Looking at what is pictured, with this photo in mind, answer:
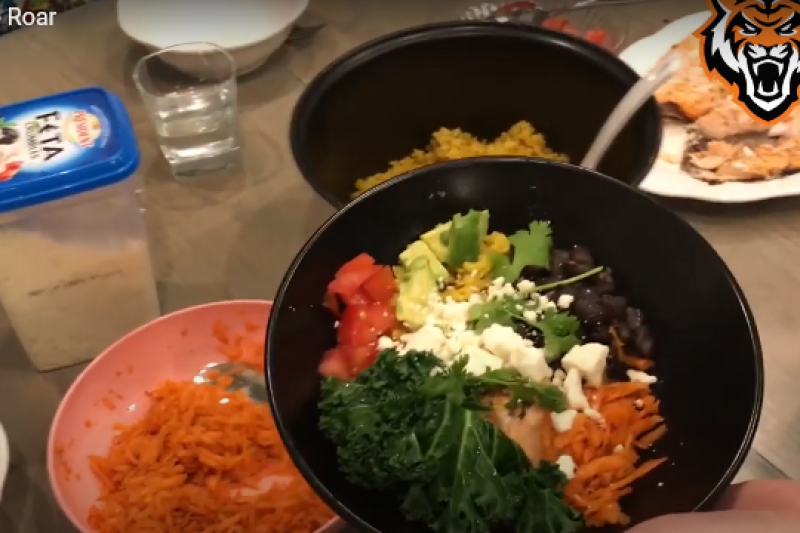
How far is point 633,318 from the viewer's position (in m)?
0.75

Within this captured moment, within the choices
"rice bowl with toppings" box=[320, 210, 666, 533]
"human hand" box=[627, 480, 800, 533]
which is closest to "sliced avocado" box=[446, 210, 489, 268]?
"rice bowl with toppings" box=[320, 210, 666, 533]

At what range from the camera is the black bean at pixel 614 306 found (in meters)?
0.74

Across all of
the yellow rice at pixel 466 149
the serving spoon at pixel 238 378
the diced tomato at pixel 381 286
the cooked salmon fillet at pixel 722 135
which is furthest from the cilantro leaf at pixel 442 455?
the cooked salmon fillet at pixel 722 135

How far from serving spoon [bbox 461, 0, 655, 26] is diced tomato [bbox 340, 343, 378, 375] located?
2.59ft

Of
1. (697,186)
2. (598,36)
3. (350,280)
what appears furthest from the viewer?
(598,36)

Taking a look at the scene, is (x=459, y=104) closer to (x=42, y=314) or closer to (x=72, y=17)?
(x=42, y=314)

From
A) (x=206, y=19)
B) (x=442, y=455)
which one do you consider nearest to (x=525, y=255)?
(x=442, y=455)

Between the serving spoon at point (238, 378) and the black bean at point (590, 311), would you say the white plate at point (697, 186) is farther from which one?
the serving spoon at point (238, 378)

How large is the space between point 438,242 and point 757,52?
0.75 metres

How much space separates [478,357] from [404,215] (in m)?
0.18

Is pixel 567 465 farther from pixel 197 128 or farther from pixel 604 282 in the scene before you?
pixel 197 128

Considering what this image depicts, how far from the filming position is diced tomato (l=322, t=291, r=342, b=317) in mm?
751

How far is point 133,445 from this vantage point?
2.79 ft

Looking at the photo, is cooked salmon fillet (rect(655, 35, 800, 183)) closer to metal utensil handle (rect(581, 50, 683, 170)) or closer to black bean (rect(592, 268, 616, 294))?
metal utensil handle (rect(581, 50, 683, 170))
